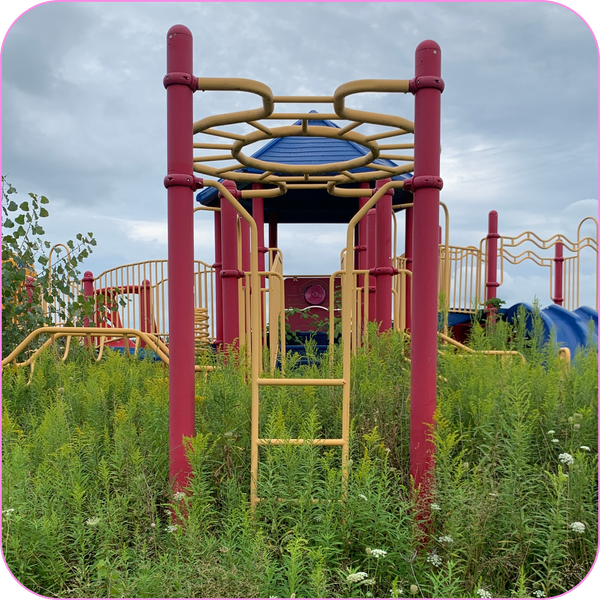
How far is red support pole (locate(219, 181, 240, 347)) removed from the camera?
5.59 m

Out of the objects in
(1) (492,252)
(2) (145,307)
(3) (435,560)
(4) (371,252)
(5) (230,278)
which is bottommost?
(3) (435,560)

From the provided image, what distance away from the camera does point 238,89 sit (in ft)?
11.2

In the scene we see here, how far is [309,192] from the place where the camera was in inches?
442

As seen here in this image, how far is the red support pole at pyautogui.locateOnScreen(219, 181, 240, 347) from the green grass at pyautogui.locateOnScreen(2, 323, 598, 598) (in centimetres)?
142

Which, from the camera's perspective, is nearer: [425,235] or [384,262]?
[425,235]

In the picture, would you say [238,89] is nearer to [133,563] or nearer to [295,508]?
[295,508]

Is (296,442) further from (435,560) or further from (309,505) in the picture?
(435,560)

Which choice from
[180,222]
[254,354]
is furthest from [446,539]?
[180,222]

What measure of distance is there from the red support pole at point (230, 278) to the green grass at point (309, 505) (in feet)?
4.66

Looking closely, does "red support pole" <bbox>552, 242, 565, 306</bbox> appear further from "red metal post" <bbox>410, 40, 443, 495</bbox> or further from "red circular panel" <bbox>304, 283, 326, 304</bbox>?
"red metal post" <bbox>410, 40, 443, 495</bbox>

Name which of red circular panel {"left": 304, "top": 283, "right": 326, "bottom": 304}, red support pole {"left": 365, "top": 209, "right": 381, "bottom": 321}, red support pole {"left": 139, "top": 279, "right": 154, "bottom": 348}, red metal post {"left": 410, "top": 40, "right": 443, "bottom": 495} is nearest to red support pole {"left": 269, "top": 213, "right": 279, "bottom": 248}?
→ red circular panel {"left": 304, "top": 283, "right": 326, "bottom": 304}

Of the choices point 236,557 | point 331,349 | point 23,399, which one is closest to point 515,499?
point 236,557

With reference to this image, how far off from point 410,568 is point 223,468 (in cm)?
138

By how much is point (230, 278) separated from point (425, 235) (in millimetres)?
2765
